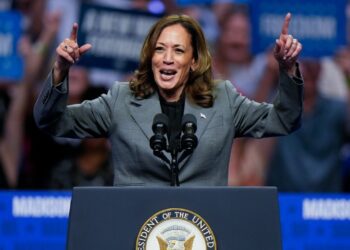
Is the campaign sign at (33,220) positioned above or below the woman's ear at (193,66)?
below

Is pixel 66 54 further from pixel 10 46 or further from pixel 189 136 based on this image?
pixel 10 46

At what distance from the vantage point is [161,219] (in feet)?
9.96

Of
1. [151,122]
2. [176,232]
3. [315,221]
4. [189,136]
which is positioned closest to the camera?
[176,232]

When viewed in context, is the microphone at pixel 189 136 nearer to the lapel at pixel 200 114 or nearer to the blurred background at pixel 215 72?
the lapel at pixel 200 114

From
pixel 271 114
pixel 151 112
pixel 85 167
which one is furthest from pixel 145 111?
pixel 85 167

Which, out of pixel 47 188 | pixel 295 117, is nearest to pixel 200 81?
pixel 295 117

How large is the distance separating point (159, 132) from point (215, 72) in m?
3.39

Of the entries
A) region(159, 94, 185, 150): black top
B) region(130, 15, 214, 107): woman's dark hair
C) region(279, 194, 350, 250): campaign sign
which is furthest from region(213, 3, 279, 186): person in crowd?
region(159, 94, 185, 150): black top

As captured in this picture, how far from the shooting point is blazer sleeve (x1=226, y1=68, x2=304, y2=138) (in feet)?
11.5

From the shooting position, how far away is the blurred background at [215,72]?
263 inches

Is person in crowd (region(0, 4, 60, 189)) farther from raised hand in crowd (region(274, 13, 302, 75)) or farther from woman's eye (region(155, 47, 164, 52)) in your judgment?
raised hand in crowd (region(274, 13, 302, 75))

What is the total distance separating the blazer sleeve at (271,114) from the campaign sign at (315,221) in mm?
2301

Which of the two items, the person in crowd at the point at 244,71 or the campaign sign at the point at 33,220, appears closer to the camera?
the campaign sign at the point at 33,220

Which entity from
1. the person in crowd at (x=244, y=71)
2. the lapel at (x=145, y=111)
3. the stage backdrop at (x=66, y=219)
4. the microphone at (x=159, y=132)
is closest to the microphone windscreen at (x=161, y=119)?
the microphone at (x=159, y=132)
